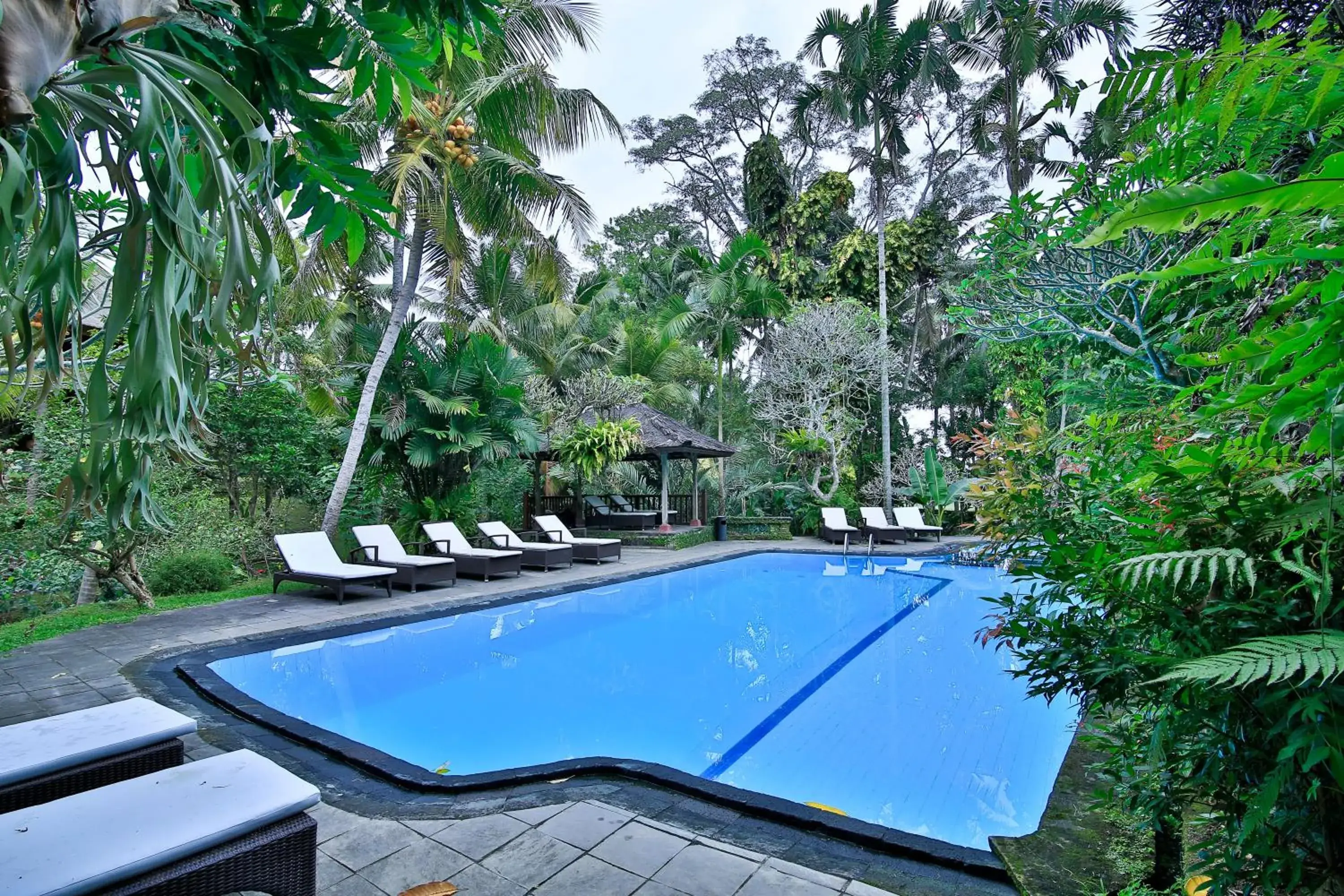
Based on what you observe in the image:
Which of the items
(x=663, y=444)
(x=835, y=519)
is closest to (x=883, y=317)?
(x=835, y=519)

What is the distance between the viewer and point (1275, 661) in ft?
3.60

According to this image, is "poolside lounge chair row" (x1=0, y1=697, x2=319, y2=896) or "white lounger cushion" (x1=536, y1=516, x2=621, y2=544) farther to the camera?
"white lounger cushion" (x1=536, y1=516, x2=621, y2=544)

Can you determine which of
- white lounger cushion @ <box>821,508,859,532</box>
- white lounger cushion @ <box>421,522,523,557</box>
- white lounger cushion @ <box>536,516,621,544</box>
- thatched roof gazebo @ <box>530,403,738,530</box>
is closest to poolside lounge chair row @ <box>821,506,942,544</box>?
white lounger cushion @ <box>821,508,859,532</box>

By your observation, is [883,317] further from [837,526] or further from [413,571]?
[413,571]

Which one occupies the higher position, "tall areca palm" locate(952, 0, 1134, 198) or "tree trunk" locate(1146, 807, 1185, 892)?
"tall areca palm" locate(952, 0, 1134, 198)

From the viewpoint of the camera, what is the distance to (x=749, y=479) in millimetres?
20781

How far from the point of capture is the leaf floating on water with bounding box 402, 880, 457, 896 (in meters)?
2.32

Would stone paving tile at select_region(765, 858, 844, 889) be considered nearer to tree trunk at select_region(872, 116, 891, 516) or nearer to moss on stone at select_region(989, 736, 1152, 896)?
moss on stone at select_region(989, 736, 1152, 896)

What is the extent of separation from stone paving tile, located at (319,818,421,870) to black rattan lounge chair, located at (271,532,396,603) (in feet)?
19.3

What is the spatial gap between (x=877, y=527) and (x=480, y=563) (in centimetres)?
1030

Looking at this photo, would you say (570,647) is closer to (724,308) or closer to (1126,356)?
(1126,356)

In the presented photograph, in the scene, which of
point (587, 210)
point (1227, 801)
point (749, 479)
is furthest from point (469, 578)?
point (749, 479)

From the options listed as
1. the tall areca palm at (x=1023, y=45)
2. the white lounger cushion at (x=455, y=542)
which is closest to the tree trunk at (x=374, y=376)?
the white lounger cushion at (x=455, y=542)

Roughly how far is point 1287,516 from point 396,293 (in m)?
11.6
